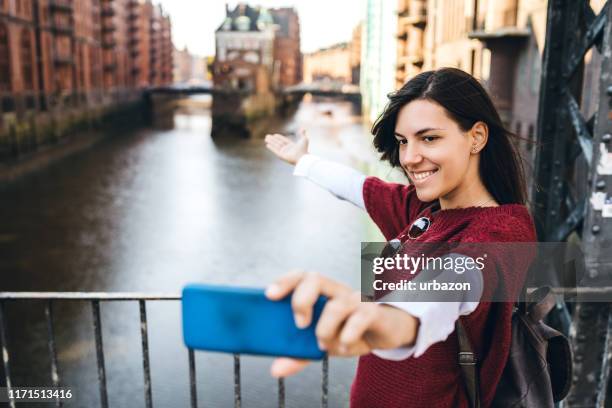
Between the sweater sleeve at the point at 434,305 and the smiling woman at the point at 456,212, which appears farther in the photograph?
the smiling woman at the point at 456,212

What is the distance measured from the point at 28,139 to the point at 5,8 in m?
6.72

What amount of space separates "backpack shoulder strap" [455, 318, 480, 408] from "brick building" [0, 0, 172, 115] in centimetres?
3146

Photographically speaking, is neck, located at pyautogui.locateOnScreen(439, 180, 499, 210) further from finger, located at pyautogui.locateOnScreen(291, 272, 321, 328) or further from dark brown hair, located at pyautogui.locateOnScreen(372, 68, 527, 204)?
finger, located at pyautogui.locateOnScreen(291, 272, 321, 328)

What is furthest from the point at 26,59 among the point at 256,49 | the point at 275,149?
the point at 256,49

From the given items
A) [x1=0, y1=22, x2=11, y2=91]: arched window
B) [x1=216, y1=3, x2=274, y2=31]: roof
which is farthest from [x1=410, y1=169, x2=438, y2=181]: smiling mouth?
[x1=216, y1=3, x2=274, y2=31]: roof

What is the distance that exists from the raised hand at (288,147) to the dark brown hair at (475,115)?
70 centimetres

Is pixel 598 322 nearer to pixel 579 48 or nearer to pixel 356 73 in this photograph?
pixel 579 48

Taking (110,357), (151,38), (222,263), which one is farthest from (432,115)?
(151,38)

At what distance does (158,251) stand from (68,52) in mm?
29318

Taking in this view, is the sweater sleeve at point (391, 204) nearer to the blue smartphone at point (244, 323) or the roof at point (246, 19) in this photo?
the blue smartphone at point (244, 323)

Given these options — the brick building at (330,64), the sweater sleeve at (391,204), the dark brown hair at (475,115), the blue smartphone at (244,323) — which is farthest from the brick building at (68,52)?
the brick building at (330,64)

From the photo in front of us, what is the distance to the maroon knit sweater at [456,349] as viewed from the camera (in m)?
1.33

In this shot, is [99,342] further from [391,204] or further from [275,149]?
[391,204]

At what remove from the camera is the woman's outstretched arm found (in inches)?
81.8
